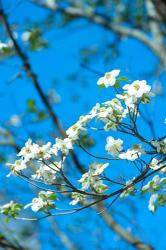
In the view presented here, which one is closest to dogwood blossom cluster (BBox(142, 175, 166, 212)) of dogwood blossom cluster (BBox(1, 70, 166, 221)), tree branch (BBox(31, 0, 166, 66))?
dogwood blossom cluster (BBox(1, 70, 166, 221))

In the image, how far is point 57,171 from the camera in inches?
64.9

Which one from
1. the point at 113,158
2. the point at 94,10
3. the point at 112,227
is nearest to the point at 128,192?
the point at 113,158

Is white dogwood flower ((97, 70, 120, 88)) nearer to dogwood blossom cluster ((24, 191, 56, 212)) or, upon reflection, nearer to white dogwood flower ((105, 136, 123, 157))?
white dogwood flower ((105, 136, 123, 157))

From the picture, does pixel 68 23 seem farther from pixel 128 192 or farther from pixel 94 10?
pixel 128 192

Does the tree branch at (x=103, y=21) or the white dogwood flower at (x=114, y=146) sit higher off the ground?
the tree branch at (x=103, y=21)

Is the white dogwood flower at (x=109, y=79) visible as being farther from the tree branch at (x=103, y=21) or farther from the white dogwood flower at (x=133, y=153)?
the tree branch at (x=103, y=21)

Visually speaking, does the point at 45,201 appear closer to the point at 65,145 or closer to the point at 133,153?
the point at 65,145

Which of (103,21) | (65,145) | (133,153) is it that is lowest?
(133,153)

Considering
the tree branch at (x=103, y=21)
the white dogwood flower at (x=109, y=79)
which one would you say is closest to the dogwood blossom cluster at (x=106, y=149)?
the white dogwood flower at (x=109, y=79)

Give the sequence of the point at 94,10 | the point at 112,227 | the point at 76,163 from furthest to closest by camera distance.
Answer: the point at 94,10
the point at 112,227
the point at 76,163

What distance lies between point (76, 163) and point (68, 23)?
3.67m

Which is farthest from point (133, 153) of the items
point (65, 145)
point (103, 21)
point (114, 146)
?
point (103, 21)

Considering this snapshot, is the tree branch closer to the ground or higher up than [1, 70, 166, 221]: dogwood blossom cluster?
higher up

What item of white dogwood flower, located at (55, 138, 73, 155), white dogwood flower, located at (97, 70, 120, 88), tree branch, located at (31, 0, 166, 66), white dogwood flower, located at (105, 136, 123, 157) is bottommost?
white dogwood flower, located at (105, 136, 123, 157)
